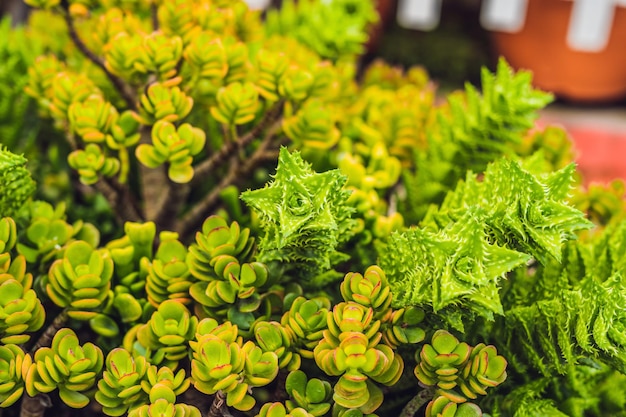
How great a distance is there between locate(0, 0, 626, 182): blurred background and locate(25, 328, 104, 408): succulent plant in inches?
89.8

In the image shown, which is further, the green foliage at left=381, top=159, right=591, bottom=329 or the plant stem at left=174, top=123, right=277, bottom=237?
the plant stem at left=174, top=123, right=277, bottom=237

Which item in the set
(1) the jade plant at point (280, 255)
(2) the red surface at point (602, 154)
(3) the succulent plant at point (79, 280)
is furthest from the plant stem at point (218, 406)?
(2) the red surface at point (602, 154)

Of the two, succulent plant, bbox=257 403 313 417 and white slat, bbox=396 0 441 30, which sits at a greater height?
succulent plant, bbox=257 403 313 417

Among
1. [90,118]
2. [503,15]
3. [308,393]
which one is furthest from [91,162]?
[503,15]

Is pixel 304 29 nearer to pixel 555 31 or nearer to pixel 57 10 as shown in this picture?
pixel 57 10

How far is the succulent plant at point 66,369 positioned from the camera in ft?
1.31

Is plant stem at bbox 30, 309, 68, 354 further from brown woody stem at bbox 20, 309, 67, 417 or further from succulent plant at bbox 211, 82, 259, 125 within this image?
succulent plant at bbox 211, 82, 259, 125

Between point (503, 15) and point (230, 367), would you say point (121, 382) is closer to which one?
point (230, 367)

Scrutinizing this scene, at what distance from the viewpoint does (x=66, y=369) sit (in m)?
0.40

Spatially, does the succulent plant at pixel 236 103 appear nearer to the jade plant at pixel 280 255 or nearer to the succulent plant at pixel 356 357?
the jade plant at pixel 280 255

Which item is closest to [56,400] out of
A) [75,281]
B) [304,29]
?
[75,281]

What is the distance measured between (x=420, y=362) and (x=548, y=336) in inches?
3.5

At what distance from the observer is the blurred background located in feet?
8.71

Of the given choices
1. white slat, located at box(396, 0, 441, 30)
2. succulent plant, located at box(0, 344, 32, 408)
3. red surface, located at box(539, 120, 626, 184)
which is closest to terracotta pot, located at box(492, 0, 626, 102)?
white slat, located at box(396, 0, 441, 30)
